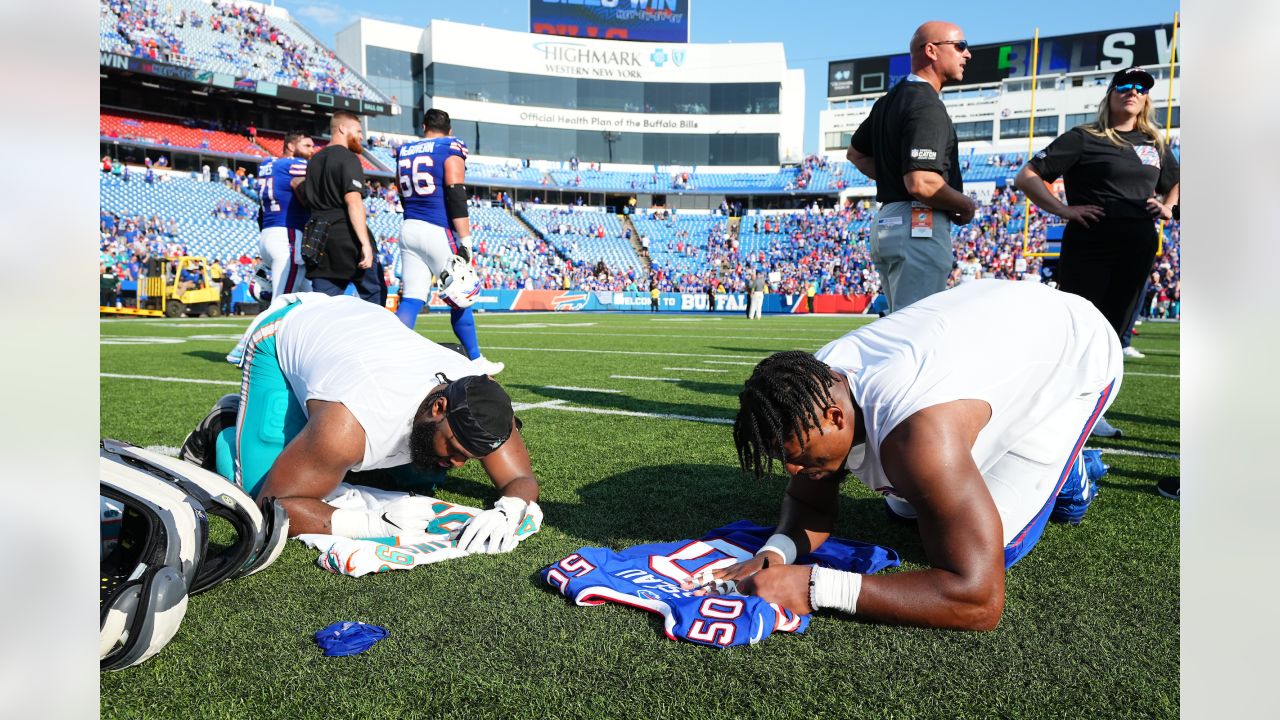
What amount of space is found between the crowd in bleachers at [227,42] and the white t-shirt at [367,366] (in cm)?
3822

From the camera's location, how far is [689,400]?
651 centimetres

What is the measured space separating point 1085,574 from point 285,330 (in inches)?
125

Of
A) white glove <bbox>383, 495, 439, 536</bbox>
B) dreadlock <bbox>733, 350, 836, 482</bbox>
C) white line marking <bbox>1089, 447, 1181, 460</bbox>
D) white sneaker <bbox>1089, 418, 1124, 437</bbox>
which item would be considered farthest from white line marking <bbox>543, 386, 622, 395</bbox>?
dreadlock <bbox>733, 350, 836, 482</bbox>

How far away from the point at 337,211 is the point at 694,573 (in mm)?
4957

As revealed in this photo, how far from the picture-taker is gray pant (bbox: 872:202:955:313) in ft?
13.4

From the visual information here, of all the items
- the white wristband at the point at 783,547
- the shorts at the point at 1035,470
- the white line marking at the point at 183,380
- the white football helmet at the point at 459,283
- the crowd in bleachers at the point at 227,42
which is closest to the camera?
the shorts at the point at 1035,470

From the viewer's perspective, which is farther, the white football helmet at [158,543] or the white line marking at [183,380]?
the white line marking at [183,380]

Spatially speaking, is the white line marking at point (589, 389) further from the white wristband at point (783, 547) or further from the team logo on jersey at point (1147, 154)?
the white wristband at point (783, 547)

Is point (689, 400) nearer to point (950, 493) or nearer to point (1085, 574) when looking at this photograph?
point (1085, 574)

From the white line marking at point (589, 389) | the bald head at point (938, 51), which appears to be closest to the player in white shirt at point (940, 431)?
the bald head at point (938, 51)

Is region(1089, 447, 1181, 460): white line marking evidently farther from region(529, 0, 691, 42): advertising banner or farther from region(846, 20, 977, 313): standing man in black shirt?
region(529, 0, 691, 42): advertising banner

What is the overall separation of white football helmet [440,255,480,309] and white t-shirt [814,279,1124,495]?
465 cm

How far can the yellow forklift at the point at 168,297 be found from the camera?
67.3 ft
